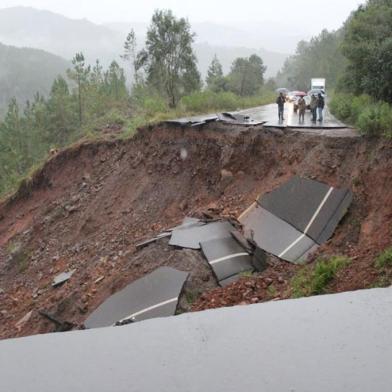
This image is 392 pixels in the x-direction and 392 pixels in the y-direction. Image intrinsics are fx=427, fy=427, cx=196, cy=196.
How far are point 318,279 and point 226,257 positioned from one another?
2.56 m

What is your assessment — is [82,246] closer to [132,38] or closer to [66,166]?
[66,166]

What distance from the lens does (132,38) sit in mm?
41844

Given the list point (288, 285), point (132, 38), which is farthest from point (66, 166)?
point (132, 38)

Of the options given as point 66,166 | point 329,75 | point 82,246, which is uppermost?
point 329,75

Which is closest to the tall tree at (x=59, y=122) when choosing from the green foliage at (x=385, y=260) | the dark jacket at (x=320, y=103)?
the dark jacket at (x=320, y=103)

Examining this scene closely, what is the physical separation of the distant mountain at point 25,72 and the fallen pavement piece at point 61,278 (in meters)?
125

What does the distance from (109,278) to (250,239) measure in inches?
128

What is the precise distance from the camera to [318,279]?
5.84 metres

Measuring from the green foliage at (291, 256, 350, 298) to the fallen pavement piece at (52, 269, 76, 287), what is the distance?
269 inches

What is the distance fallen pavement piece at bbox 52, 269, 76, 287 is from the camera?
11.2 m

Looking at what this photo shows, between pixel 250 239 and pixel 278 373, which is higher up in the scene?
pixel 278 373

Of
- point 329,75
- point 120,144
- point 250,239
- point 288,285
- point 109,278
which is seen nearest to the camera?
point 288,285

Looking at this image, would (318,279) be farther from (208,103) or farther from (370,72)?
(208,103)

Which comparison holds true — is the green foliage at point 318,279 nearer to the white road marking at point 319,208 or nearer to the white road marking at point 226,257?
the white road marking at point 226,257
